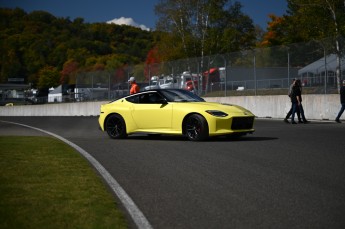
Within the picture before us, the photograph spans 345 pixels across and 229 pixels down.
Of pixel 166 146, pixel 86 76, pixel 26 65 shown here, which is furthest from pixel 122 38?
pixel 166 146

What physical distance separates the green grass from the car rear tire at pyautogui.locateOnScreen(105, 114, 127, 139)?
3927mm

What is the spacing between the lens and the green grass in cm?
531

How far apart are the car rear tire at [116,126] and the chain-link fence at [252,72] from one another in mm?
10499

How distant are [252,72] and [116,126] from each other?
520 inches

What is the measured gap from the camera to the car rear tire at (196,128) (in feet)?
43.5

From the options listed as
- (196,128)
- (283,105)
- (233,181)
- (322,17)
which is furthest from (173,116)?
(322,17)

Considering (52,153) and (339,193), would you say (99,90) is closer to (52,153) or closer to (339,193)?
(52,153)

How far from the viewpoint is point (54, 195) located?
6664mm

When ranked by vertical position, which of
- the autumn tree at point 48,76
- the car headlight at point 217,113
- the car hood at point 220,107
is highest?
the autumn tree at point 48,76

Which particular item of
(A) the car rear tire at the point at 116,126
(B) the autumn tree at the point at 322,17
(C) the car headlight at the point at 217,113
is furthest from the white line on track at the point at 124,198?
(B) the autumn tree at the point at 322,17

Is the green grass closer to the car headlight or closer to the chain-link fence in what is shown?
the car headlight

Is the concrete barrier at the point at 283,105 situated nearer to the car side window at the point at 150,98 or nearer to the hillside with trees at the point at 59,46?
the car side window at the point at 150,98

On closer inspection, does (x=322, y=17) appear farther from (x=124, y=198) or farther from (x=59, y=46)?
(x=59, y=46)

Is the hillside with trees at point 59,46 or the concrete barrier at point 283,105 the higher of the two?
the hillside with trees at point 59,46
